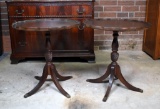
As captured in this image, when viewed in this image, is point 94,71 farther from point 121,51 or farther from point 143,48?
point 143,48

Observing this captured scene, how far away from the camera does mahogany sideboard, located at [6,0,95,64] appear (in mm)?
2840

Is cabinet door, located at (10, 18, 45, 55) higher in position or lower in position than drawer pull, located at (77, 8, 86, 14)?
lower

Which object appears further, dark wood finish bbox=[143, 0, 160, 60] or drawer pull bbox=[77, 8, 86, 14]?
dark wood finish bbox=[143, 0, 160, 60]

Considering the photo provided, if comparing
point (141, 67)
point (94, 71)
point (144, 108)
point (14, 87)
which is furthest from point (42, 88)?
point (141, 67)

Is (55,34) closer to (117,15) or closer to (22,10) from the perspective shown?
(22,10)

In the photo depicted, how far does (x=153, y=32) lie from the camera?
10.6 ft

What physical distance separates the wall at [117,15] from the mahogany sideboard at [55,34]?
635 mm

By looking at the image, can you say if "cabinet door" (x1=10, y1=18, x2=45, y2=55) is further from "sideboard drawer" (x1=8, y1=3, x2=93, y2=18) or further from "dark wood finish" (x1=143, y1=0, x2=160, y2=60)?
"dark wood finish" (x1=143, y1=0, x2=160, y2=60)

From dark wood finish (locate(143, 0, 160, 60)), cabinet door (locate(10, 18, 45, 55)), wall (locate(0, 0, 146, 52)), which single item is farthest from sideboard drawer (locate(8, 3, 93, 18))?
dark wood finish (locate(143, 0, 160, 60))

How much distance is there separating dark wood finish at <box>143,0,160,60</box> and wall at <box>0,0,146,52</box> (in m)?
0.16

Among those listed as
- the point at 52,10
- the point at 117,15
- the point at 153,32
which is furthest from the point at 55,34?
the point at 153,32

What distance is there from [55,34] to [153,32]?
151cm

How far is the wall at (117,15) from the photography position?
347 cm

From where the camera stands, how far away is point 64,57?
3285mm
